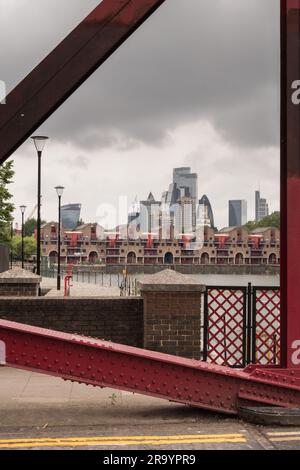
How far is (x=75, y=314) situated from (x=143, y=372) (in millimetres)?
3855

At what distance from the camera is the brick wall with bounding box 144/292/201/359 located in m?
10.0

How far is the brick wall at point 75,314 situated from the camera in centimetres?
1024

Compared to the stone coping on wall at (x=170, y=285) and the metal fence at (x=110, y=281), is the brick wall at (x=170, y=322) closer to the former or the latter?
the stone coping on wall at (x=170, y=285)

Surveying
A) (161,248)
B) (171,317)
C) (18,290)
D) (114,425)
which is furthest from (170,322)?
(161,248)

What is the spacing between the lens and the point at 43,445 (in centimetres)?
584

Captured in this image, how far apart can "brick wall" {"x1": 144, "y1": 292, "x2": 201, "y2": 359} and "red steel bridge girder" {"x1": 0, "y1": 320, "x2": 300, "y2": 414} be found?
3253 mm

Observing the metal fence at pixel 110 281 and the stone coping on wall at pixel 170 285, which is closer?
the stone coping on wall at pixel 170 285

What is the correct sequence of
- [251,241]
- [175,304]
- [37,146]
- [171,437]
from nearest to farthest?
[171,437] → [175,304] → [37,146] → [251,241]

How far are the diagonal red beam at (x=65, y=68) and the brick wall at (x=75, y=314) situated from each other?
14.2 ft

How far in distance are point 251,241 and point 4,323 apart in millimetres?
168149

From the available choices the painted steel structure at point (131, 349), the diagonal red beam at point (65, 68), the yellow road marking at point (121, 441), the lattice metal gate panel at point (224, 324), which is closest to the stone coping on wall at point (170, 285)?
the lattice metal gate panel at point (224, 324)

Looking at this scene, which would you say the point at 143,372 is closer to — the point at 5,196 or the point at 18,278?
the point at 18,278
